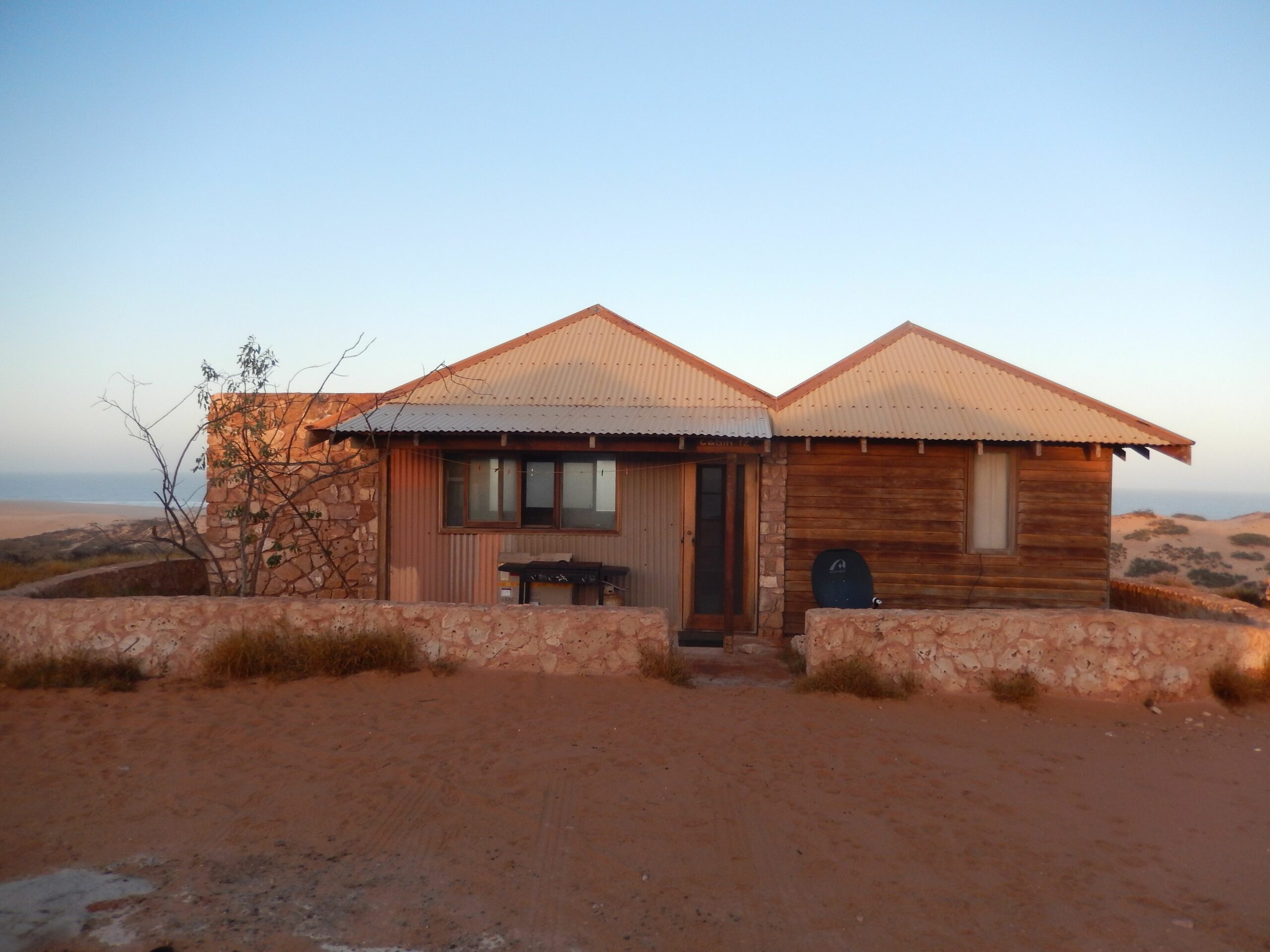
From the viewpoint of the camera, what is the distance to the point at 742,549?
1048 centimetres

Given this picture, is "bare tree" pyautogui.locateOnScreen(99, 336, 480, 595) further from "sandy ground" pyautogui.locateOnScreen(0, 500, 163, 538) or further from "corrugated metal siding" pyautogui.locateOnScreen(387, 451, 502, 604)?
"sandy ground" pyautogui.locateOnScreen(0, 500, 163, 538)

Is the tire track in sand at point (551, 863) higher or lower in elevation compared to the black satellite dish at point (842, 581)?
lower

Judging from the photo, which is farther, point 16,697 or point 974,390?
point 974,390

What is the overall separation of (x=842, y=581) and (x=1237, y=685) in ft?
12.6

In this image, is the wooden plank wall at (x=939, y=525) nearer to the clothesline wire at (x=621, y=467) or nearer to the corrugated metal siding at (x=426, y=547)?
the clothesline wire at (x=621, y=467)

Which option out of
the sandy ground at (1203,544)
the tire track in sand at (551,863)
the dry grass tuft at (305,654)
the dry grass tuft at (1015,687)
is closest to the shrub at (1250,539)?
the sandy ground at (1203,544)

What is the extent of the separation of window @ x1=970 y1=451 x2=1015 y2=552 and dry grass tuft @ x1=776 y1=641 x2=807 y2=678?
2893 millimetres

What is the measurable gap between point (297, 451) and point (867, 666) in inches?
345

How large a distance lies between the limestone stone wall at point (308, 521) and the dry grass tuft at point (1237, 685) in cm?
961

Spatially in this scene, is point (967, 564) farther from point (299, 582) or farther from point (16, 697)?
point (16, 697)

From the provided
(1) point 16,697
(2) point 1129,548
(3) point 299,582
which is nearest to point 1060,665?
(1) point 16,697

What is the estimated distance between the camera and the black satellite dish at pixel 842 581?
9594mm

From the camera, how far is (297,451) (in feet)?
39.7

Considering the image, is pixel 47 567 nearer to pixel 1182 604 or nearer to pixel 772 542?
pixel 772 542
